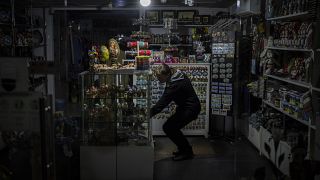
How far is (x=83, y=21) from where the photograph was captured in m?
11.6

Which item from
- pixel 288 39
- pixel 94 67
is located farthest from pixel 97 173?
pixel 288 39

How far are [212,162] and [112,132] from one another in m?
1.80

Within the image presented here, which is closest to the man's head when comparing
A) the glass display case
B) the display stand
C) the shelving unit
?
the shelving unit

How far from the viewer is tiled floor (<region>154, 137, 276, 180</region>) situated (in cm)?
541

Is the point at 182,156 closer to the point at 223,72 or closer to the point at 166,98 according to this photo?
the point at 166,98

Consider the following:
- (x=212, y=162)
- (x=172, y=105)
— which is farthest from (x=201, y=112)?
(x=212, y=162)

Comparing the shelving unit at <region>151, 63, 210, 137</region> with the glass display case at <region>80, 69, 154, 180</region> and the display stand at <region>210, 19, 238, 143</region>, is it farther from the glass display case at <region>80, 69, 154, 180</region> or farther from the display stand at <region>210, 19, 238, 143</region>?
the glass display case at <region>80, 69, 154, 180</region>

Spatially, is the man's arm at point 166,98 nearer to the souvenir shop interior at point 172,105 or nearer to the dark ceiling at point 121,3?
the souvenir shop interior at point 172,105

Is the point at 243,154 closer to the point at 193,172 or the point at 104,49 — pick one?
the point at 193,172

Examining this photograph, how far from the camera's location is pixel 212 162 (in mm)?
5996

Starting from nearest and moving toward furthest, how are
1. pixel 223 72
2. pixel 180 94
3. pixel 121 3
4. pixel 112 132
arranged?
pixel 112 132
pixel 180 94
pixel 223 72
pixel 121 3

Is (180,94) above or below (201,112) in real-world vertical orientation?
above

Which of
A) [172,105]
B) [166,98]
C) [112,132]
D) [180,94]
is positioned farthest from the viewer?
[172,105]

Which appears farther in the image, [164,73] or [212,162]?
[164,73]
